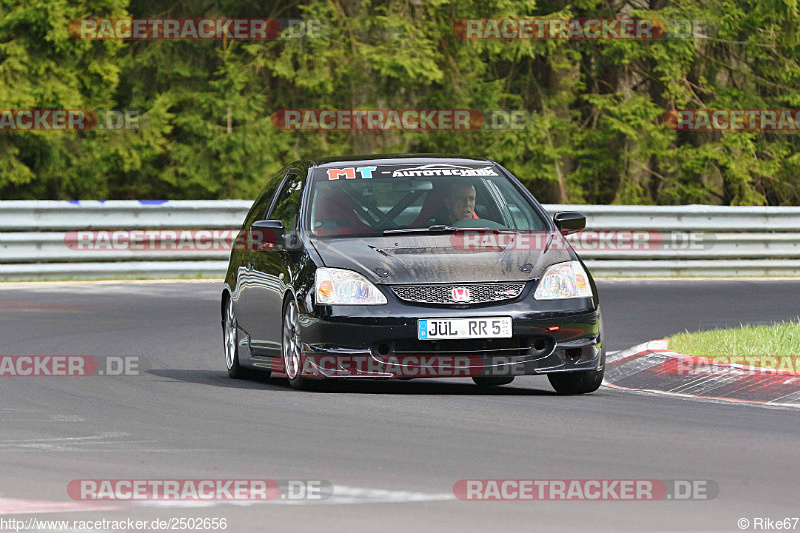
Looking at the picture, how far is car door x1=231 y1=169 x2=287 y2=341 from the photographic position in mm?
12273

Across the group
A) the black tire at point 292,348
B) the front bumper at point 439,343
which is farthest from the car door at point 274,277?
the front bumper at point 439,343

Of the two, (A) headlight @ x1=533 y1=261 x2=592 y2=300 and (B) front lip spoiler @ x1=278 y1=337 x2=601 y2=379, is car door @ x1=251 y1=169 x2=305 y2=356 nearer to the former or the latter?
(B) front lip spoiler @ x1=278 y1=337 x2=601 y2=379

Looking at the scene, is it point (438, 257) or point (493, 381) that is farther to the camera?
point (493, 381)

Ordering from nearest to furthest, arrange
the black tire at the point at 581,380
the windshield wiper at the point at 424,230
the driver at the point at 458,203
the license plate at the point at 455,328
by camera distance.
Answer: the license plate at the point at 455,328
the black tire at the point at 581,380
the windshield wiper at the point at 424,230
the driver at the point at 458,203

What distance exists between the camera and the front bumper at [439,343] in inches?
411

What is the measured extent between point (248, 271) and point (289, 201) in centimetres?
64

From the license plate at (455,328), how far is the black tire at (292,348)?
900 millimetres

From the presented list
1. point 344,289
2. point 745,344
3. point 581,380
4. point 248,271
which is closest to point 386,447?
point 344,289

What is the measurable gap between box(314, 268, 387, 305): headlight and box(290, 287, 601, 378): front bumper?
0.16 feet

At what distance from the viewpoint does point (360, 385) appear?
1157 centimetres

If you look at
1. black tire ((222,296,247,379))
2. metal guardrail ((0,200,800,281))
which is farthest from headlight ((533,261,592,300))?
metal guardrail ((0,200,800,281))

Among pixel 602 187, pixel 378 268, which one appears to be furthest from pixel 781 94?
pixel 378 268

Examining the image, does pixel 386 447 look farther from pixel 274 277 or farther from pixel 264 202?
pixel 264 202

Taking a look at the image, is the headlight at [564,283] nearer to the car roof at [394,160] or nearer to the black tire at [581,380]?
the black tire at [581,380]
